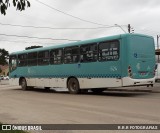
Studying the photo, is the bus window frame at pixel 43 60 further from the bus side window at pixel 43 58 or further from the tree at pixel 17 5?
the tree at pixel 17 5

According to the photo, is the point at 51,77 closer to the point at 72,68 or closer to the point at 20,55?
the point at 72,68

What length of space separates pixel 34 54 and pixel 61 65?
3689 millimetres

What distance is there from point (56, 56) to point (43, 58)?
1657 mm

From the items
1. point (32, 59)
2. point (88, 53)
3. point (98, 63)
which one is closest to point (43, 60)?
point (32, 59)

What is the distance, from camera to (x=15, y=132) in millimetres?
7727

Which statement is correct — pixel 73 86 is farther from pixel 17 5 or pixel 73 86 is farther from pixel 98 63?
pixel 17 5

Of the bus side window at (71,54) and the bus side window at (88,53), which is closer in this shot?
the bus side window at (88,53)

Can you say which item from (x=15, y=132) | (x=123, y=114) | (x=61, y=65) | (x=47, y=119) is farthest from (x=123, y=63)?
(x=15, y=132)

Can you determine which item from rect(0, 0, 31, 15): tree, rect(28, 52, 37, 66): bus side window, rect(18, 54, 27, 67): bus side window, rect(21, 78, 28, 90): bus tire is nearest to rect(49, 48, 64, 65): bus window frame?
rect(28, 52, 37, 66): bus side window

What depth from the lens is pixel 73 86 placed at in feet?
68.7

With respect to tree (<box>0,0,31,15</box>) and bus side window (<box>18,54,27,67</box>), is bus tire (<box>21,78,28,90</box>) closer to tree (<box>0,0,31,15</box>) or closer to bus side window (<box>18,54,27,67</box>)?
bus side window (<box>18,54,27,67</box>)

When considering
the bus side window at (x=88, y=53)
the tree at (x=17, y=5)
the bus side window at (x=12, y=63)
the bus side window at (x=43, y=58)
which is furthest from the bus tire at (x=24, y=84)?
the tree at (x=17, y=5)

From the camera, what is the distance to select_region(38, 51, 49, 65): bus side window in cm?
2325

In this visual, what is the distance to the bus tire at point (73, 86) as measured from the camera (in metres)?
20.5
